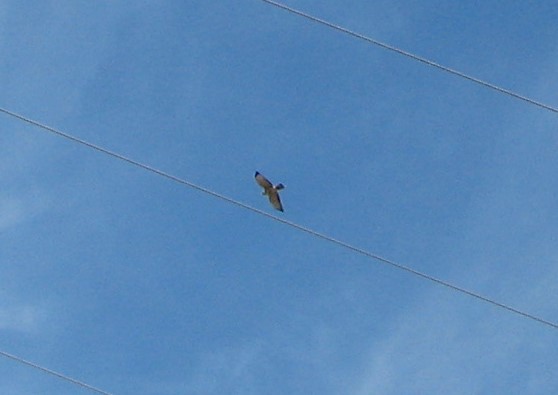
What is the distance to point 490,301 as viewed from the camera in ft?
41.0

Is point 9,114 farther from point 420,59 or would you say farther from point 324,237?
point 420,59

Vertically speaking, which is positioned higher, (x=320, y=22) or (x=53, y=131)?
(x=320, y=22)

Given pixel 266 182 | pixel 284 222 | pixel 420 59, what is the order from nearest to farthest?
pixel 420 59, pixel 284 222, pixel 266 182

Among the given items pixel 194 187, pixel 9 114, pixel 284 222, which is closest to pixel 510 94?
pixel 284 222

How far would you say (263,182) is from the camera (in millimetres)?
20031

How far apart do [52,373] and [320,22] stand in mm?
6347

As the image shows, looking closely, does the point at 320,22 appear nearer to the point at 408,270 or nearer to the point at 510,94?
the point at 510,94

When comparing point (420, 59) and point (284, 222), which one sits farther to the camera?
point (284, 222)

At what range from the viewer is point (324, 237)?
13.0m

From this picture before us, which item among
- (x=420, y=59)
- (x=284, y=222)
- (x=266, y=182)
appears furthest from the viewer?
(x=266, y=182)

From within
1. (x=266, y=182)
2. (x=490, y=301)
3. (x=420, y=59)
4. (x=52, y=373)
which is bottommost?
(x=52, y=373)

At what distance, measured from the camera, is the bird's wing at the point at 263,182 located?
20000 mm

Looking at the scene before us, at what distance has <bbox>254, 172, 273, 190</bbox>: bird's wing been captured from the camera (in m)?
20.0

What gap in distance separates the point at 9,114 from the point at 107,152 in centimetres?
146
